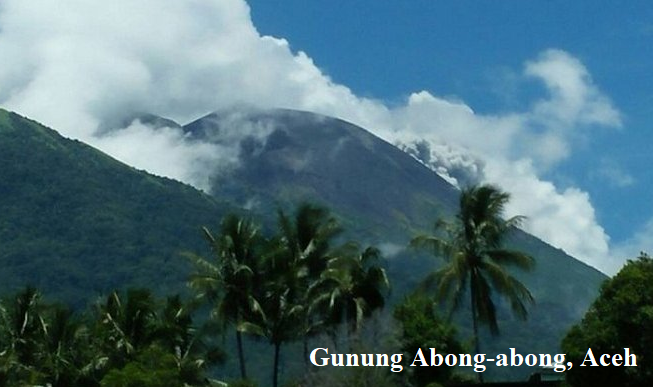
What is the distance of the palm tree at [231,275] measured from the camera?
50781 millimetres

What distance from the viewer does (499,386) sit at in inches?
1555

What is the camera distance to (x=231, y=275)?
167 ft

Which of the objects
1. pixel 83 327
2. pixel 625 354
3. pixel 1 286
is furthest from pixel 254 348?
pixel 625 354

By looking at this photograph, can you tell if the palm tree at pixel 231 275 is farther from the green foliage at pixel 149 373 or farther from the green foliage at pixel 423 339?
the green foliage at pixel 423 339

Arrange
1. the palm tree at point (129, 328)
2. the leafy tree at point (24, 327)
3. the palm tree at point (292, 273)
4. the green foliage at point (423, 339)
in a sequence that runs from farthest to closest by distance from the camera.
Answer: the leafy tree at point (24, 327) → the palm tree at point (129, 328) → the palm tree at point (292, 273) → the green foliage at point (423, 339)

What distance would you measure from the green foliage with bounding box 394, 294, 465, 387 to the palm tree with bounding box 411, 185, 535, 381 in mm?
1969

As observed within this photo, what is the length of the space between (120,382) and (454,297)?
1335cm

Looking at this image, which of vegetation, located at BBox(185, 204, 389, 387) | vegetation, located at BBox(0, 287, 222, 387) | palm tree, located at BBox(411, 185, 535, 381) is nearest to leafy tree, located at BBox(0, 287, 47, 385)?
vegetation, located at BBox(0, 287, 222, 387)

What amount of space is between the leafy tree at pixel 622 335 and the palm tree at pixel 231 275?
19112 millimetres

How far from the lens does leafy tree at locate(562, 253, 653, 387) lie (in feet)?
109

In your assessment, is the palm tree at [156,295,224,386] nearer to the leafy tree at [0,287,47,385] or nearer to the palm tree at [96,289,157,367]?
the palm tree at [96,289,157,367]

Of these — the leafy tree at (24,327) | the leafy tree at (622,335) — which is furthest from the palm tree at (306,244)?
the leafy tree at (622,335)

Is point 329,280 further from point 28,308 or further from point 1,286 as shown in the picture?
point 1,286

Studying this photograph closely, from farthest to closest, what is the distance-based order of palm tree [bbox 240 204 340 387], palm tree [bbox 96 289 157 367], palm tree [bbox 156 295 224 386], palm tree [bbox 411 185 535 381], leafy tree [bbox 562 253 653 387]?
palm tree [bbox 96 289 157 367] < palm tree [bbox 156 295 224 386] < palm tree [bbox 240 204 340 387] < palm tree [bbox 411 185 535 381] < leafy tree [bbox 562 253 653 387]
